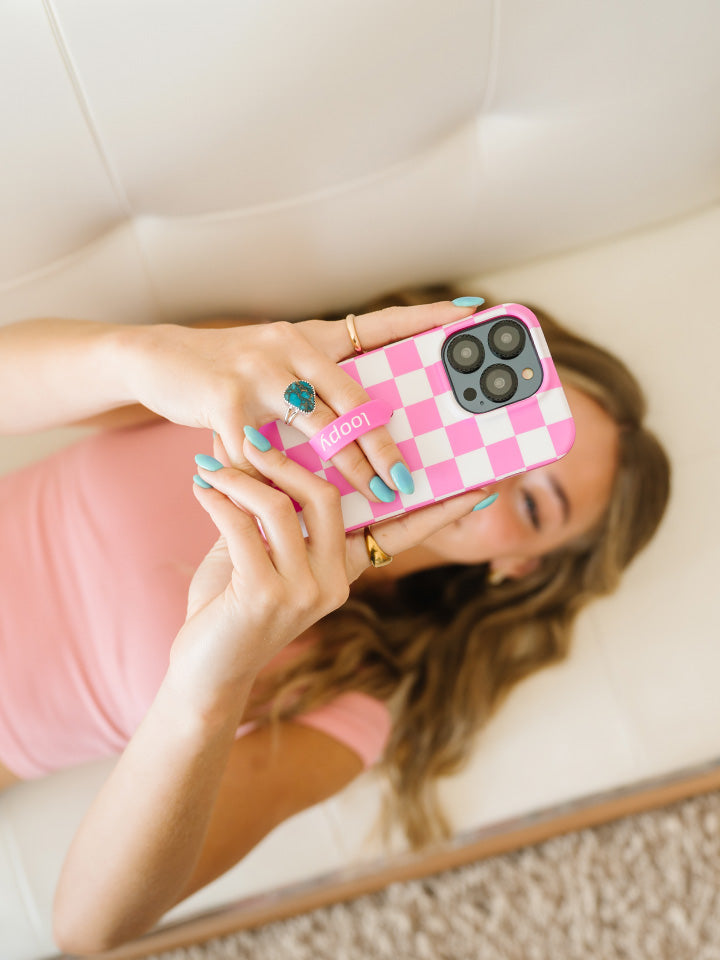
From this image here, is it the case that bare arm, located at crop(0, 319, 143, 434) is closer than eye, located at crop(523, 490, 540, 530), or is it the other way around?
bare arm, located at crop(0, 319, 143, 434)

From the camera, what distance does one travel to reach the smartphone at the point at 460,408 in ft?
1.94

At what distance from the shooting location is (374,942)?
113 centimetres

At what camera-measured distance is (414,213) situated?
86 centimetres

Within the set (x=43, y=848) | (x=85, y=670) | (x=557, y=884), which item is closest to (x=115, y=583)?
(x=85, y=670)

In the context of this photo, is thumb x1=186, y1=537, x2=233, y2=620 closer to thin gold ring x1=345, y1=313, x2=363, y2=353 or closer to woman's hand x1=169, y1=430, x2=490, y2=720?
woman's hand x1=169, y1=430, x2=490, y2=720

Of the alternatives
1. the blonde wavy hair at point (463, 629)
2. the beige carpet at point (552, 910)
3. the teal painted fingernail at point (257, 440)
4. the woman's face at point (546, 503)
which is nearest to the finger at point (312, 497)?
the teal painted fingernail at point (257, 440)

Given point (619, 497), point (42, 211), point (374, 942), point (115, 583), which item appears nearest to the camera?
point (42, 211)

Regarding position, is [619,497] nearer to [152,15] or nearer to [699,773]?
[699,773]

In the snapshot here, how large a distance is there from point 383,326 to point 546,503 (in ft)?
1.27

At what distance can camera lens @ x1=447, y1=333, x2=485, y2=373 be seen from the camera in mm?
599

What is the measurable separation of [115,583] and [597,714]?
697 millimetres

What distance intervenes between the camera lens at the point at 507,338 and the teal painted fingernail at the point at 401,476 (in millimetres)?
125

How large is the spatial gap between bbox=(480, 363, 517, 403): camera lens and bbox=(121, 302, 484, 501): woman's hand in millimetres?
57

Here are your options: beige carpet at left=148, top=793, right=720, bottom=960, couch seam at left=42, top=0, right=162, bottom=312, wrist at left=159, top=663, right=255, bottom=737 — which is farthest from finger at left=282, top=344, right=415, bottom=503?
beige carpet at left=148, top=793, right=720, bottom=960
